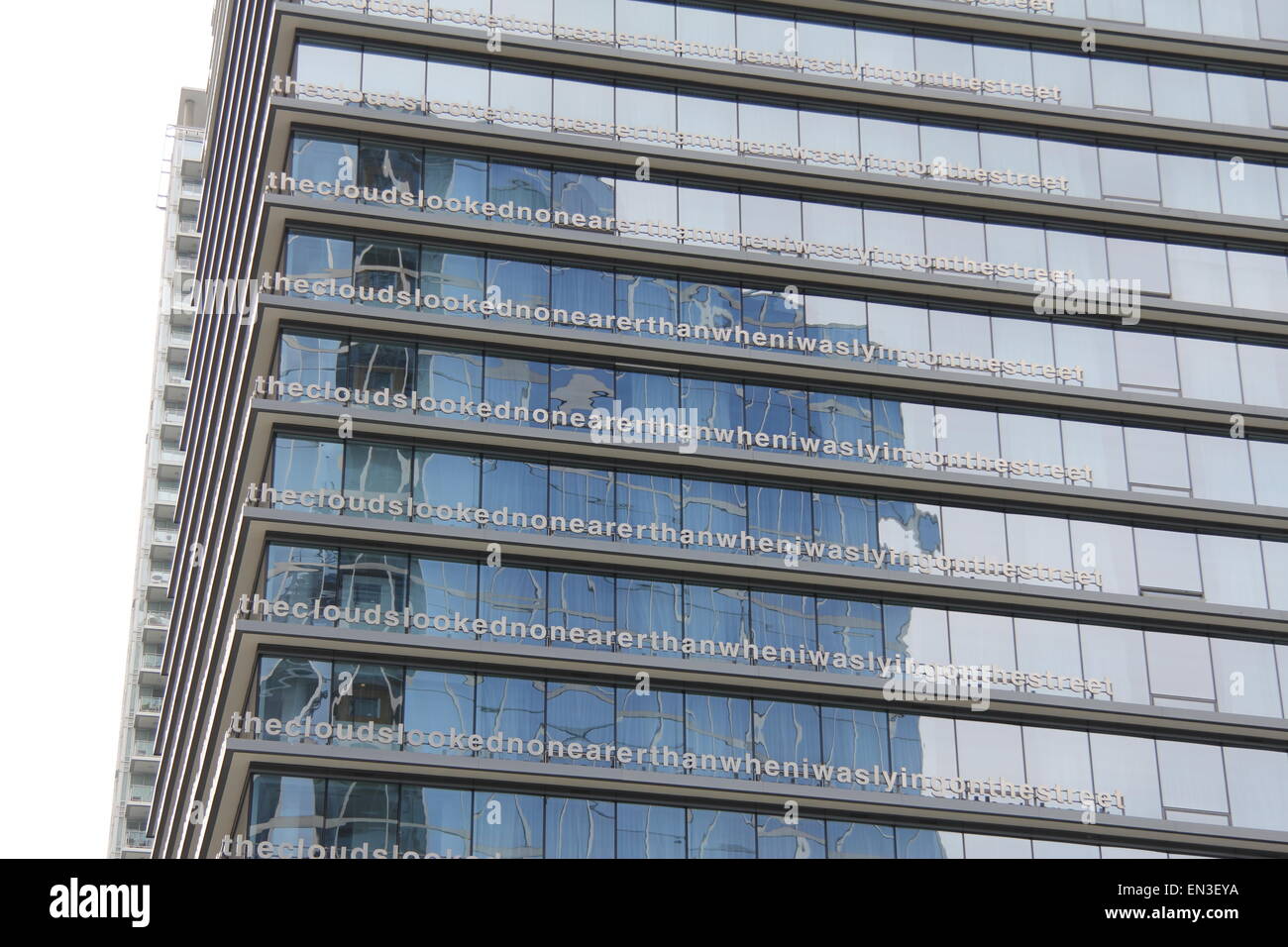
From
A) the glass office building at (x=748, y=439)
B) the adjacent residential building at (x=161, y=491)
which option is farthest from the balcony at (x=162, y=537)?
the glass office building at (x=748, y=439)

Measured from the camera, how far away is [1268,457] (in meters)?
65.9

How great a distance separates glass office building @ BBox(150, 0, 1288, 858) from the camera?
56656 mm

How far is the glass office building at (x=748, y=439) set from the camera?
56.7 meters

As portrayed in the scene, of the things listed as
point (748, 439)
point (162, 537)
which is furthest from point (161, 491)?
point (748, 439)

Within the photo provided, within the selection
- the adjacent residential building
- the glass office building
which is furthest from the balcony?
the glass office building

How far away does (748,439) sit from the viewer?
61.9m

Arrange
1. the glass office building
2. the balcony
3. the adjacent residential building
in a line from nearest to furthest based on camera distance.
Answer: the glass office building
the adjacent residential building
the balcony

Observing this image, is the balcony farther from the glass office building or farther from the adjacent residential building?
the glass office building

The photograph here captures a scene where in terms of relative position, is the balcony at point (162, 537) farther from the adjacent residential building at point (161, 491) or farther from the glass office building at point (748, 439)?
the glass office building at point (748, 439)

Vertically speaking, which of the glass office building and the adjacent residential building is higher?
the adjacent residential building

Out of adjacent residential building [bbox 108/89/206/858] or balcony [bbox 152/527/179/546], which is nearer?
adjacent residential building [bbox 108/89/206/858]

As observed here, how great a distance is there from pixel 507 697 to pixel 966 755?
491 inches
